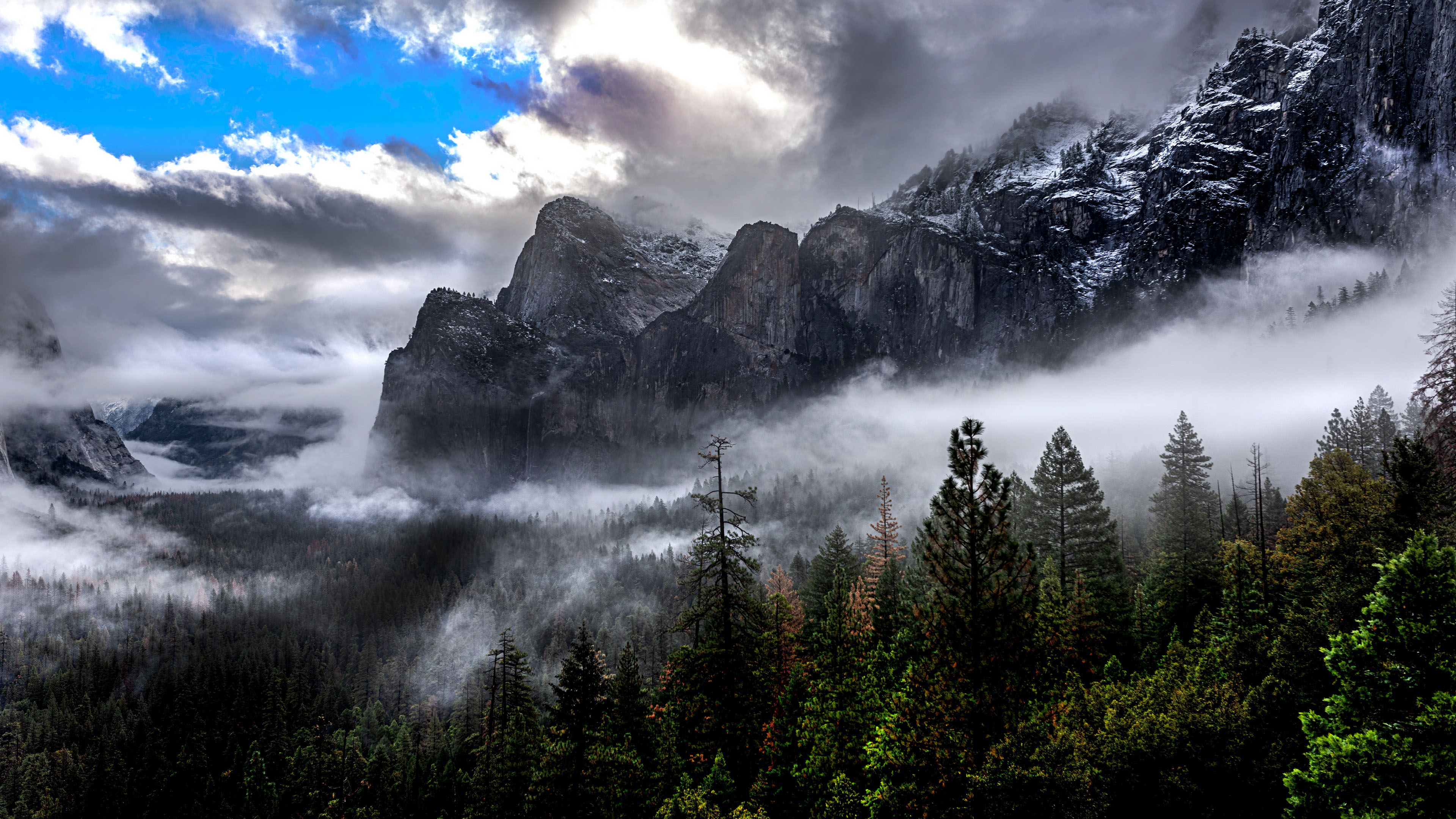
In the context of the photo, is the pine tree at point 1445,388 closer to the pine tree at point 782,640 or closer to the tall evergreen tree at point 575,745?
the pine tree at point 782,640

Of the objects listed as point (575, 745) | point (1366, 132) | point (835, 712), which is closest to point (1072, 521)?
point (835, 712)

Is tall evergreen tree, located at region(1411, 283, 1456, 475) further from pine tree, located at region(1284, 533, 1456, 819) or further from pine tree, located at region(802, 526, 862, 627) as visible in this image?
pine tree, located at region(802, 526, 862, 627)

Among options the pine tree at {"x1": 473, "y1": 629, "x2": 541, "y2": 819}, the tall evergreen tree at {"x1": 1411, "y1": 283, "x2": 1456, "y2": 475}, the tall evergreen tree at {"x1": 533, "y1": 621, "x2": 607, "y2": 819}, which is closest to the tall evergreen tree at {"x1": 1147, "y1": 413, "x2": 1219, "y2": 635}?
the tall evergreen tree at {"x1": 1411, "y1": 283, "x2": 1456, "y2": 475}

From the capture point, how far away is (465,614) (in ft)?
531

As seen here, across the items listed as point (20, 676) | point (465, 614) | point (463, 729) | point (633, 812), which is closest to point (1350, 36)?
point (633, 812)

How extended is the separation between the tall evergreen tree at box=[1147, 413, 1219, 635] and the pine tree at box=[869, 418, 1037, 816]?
2146 cm

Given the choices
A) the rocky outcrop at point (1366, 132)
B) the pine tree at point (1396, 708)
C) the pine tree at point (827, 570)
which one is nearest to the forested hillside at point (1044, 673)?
the pine tree at point (1396, 708)

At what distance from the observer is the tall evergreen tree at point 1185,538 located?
125ft

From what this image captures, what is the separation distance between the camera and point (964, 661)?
1905cm

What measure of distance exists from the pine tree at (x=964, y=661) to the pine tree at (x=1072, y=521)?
75.0 feet

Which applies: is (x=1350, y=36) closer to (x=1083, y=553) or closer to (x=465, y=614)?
(x=1083, y=553)

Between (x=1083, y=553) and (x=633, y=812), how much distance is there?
3197 cm

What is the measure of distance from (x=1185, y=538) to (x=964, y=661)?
3689 cm

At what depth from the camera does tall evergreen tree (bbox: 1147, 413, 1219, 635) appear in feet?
125
